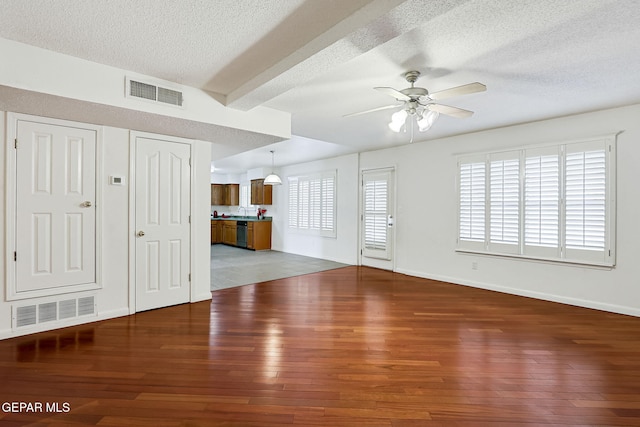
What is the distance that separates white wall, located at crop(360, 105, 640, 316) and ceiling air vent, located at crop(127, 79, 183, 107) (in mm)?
4134

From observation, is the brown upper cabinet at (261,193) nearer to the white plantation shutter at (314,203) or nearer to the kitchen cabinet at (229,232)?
the kitchen cabinet at (229,232)

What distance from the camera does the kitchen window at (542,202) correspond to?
3869 mm

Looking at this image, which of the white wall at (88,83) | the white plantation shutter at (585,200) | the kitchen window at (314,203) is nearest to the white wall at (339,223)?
the kitchen window at (314,203)

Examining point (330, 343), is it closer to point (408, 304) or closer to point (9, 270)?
point (408, 304)

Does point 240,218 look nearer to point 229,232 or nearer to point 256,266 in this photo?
point 229,232

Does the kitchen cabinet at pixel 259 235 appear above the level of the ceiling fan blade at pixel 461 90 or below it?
below

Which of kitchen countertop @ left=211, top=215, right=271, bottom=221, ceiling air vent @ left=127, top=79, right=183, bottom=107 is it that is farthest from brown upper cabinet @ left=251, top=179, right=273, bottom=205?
ceiling air vent @ left=127, top=79, right=183, bottom=107

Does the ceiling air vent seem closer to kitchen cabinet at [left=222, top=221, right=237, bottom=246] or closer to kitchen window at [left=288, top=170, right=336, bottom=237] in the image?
kitchen window at [left=288, top=170, right=336, bottom=237]

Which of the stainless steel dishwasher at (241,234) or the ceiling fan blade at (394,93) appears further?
the stainless steel dishwasher at (241,234)

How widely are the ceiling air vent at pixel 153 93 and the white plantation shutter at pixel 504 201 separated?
4308 mm

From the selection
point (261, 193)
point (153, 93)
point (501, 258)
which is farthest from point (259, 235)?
point (153, 93)

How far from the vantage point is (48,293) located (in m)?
3.19

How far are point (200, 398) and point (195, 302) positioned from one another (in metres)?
2.30

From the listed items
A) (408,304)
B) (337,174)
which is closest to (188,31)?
(408,304)
